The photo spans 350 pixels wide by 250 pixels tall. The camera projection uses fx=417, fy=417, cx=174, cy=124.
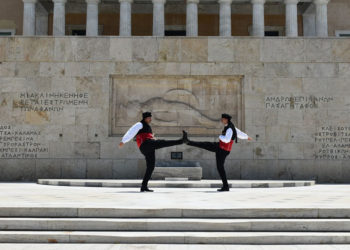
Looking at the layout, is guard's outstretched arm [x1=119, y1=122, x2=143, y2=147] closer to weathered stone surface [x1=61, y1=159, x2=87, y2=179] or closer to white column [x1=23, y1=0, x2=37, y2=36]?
weathered stone surface [x1=61, y1=159, x2=87, y2=179]

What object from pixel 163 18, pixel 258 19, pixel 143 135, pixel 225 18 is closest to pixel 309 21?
pixel 258 19

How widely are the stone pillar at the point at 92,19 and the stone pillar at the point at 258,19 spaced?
12531 millimetres

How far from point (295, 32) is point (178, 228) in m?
29.8

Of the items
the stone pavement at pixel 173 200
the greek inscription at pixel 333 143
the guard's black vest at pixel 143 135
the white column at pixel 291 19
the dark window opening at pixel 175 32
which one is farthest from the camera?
the dark window opening at pixel 175 32

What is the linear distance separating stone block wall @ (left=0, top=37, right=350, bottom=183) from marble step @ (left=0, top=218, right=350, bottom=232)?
1120 cm

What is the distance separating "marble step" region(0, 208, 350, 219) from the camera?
24.2 ft

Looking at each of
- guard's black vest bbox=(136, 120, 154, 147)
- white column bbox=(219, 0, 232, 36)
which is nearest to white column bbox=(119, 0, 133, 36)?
white column bbox=(219, 0, 232, 36)

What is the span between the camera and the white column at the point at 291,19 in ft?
110

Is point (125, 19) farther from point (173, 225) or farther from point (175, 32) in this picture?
point (173, 225)

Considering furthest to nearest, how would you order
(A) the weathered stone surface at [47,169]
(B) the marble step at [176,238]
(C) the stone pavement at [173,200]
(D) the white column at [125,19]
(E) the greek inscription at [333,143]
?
(D) the white column at [125,19], (E) the greek inscription at [333,143], (A) the weathered stone surface at [47,169], (C) the stone pavement at [173,200], (B) the marble step at [176,238]

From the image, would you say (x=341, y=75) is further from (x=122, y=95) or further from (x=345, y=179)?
(x=122, y=95)

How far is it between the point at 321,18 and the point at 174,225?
31.6m
